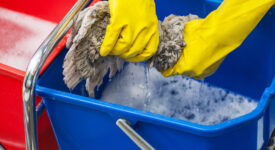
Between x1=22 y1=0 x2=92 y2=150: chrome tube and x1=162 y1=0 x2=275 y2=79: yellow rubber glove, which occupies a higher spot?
x1=162 y1=0 x2=275 y2=79: yellow rubber glove

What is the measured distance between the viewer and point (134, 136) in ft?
3.38

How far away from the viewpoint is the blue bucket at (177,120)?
3.25 ft

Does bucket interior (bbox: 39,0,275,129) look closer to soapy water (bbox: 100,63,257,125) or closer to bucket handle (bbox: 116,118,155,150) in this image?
soapy water (bbox: 100,63,257,125)

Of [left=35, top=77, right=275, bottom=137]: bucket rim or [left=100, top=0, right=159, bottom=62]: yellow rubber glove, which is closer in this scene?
[left=35, top=77, right=275, bottom=137]: bucket rim

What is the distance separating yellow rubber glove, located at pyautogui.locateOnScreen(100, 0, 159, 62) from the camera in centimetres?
110

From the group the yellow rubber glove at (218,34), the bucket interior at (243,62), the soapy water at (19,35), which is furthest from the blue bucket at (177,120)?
the soapy water at (19,35)

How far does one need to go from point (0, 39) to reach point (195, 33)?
0.90 m

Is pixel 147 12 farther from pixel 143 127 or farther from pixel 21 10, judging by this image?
pixel 21 10

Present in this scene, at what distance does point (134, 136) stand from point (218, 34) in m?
0.37

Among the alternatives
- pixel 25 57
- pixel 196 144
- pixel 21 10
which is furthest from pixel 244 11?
pixel 21 10

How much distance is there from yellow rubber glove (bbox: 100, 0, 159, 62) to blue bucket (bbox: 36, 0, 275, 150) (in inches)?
6.4

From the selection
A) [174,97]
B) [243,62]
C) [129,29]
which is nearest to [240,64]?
[243,62]

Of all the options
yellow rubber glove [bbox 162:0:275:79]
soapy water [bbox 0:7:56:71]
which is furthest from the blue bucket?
soapy water [bbox 0:7:56:71]

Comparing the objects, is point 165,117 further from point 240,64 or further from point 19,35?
point 19,35
